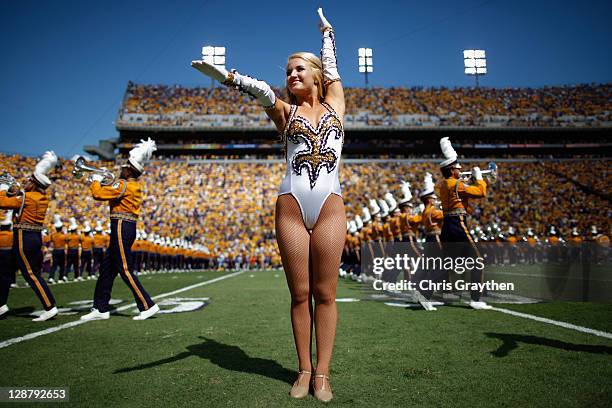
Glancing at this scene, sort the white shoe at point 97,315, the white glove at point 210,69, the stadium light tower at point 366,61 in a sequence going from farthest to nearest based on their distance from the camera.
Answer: the stadium light tower at point 366,61, the white shoe at point 97,315, the white glove at point 210,69

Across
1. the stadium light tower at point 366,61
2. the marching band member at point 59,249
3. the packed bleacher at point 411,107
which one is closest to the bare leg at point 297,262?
the marching band member at point 59,249

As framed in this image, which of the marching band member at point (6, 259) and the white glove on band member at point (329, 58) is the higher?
the white glove on band member at point (329, 58)

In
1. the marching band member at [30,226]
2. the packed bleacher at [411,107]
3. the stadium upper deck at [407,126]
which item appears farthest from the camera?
the packed bleacher at [411,107]

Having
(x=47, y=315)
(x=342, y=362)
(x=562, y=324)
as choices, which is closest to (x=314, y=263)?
(x=342, y=362)

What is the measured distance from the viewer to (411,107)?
46.9m

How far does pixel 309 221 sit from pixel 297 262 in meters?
0.25

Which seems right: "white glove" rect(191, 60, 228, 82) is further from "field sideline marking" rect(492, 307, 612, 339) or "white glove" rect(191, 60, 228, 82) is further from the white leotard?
"field sideline marking" rect(492, 307, 612, 339)

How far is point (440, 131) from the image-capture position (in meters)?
45.0

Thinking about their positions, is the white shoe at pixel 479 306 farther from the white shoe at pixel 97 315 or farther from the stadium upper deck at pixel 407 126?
the stadium upper deck at pixel 407 126

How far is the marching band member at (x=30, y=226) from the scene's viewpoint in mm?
5656

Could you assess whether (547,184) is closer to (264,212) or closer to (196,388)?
(264,212)

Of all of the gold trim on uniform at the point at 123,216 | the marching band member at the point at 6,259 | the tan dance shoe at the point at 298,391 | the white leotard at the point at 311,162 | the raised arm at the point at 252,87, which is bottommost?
the tan dance shoe at the point at 298,391

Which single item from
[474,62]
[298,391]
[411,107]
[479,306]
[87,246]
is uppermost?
[474,62]

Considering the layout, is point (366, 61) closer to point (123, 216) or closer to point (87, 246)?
point (87, 246)
